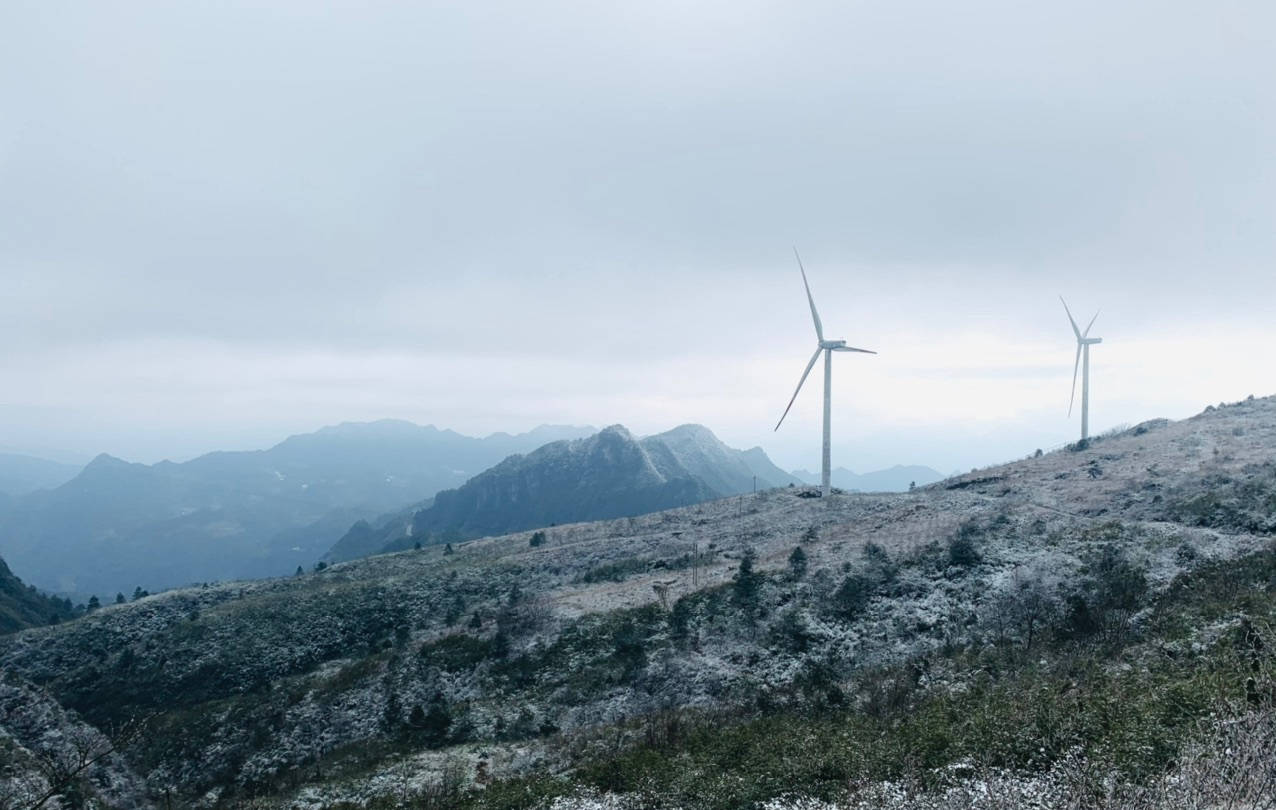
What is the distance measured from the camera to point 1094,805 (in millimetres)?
15305

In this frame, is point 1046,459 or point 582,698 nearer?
point 582,698

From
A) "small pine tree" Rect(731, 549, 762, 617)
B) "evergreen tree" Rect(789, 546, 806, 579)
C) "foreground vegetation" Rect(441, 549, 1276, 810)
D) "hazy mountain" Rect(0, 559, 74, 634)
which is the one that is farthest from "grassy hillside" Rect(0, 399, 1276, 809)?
"hazy mountain" Rect(0, 559, 74, 634)

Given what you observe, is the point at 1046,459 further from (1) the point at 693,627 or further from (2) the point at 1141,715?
(2) the point at 1141,715

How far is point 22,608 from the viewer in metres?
105

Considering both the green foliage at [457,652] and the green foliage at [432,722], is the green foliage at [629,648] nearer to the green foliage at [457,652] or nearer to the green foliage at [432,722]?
the green foliage at [457,652]

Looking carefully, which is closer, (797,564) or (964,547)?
(964,547)

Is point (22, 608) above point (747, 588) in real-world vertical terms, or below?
below

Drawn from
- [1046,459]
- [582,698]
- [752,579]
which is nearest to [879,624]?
[752,579]

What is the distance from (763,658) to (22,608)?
403ft

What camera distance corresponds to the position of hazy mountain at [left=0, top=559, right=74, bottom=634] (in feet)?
298

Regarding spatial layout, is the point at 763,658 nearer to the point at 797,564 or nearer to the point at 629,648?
the point at 629,648

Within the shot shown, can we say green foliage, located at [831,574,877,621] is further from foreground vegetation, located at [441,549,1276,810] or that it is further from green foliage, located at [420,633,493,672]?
green foliage, located at [420,633,493,672]

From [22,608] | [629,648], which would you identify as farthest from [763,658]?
[22,608]

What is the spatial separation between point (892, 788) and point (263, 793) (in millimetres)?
33860
